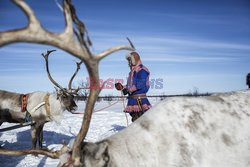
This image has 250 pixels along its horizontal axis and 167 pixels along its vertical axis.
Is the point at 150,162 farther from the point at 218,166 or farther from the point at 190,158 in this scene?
the point at 218,166

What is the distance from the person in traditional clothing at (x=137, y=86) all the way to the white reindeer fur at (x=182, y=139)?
2541 mm

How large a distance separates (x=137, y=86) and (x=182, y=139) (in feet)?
9.84

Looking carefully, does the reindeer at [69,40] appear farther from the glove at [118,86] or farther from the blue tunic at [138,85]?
the glove at [118,86]

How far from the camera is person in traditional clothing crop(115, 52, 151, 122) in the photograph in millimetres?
5402

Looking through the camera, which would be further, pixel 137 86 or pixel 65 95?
pixel 65 95

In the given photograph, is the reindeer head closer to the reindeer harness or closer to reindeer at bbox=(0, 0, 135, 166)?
the reindeer harness

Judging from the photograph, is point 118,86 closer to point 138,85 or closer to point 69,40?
point 138,85

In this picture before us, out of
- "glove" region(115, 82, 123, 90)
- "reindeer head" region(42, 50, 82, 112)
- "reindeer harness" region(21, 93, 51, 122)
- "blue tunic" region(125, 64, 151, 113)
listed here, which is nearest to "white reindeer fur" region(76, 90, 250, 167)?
"blue tunic" region(125, 64, 151, 113)

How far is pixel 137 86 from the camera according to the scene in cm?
545

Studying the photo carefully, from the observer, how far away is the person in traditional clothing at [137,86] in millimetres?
5402

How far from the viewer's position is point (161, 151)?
243cm

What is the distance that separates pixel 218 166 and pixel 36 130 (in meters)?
4.51

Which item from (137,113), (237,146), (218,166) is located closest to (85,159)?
(218,166)

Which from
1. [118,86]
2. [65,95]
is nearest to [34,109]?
[65,95]
